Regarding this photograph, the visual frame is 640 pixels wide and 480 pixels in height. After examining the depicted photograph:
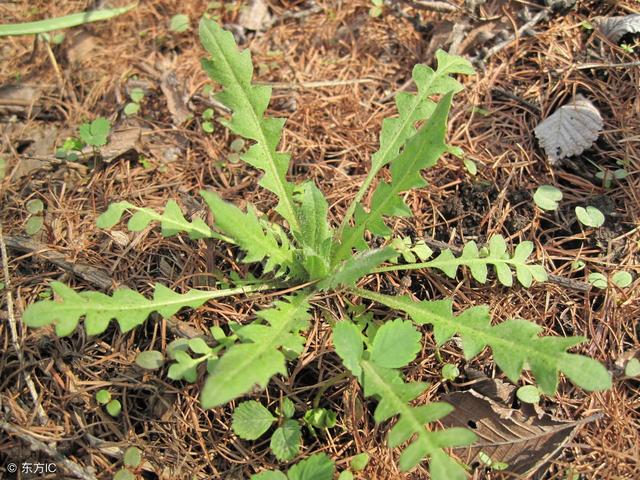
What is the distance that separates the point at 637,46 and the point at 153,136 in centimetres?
255

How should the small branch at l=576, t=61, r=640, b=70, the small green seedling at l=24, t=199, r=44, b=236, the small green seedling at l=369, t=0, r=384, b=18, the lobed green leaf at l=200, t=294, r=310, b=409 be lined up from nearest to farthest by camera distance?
1. the lobed green leaf at l=200, t=294, r=310, b=409
2. the small green seedling at l=24, t=199, r=44, b=236
3. the small branch at l=576, t=61, r=640, b=70
4. the small green seedling at l=369, t=0, r=384, b=18

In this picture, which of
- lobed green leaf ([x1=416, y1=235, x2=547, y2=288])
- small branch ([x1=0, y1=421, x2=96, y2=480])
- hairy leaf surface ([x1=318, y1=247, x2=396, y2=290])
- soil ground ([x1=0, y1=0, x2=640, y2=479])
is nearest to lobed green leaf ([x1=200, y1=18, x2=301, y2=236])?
soil ground ([x1=0, y1=0, x2=640, y2=479])

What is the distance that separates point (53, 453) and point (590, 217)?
2461 mm

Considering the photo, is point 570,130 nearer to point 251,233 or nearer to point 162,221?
point 251,233

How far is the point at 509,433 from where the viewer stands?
2115mm

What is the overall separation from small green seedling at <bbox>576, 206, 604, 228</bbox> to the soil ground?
2.4 inches

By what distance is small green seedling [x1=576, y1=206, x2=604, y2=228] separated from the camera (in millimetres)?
2467

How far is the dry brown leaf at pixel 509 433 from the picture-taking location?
207 cm

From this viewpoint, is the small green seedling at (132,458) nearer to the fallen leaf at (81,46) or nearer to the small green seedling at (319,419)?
the small green seedling at (319,419)

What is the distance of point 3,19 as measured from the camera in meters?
3.42

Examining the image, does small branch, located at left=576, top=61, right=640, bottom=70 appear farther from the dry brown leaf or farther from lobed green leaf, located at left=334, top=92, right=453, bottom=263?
the dry brown leaf

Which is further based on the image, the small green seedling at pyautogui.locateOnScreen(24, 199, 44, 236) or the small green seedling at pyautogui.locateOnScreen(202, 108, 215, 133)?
the small green seedling at pyautogui.locateOnScreen(202, 108, 215, 133)

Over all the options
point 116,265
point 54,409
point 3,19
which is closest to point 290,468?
point 54,409

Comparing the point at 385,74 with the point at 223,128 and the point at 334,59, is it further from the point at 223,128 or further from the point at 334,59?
the point at 223,128
